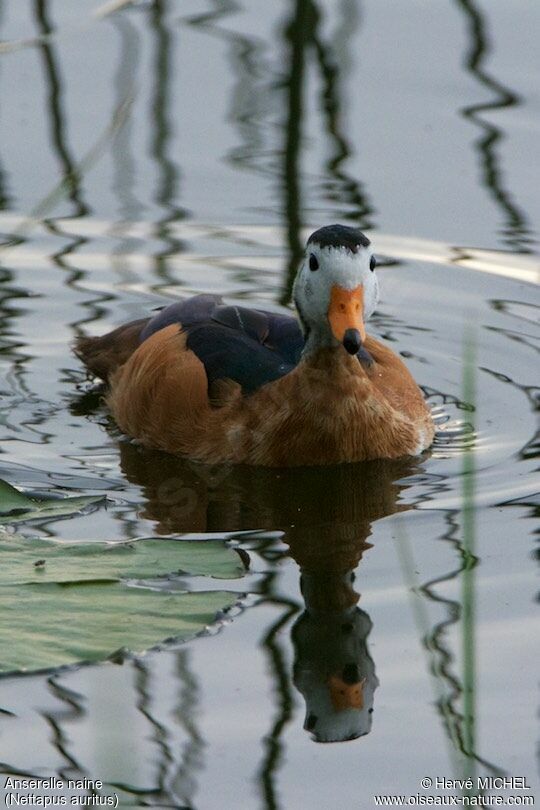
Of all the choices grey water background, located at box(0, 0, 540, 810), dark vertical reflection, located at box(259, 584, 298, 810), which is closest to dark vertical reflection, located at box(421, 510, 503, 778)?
grey water background, located at box(0, 0, 540, 810)

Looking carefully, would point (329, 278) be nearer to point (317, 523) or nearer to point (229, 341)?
point (229, 341)

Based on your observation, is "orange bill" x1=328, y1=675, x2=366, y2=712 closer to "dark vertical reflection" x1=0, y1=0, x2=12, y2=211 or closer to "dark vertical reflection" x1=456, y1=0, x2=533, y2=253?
"dark vertical reflection" x1=456, y1=0, x2=533, y2=253

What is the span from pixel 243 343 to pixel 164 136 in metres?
4.10

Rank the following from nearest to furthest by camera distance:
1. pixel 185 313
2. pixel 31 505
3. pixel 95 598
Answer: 1. pixel 95 598
2. pixel 31 505
3. pixel 185 313

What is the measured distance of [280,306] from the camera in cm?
1094

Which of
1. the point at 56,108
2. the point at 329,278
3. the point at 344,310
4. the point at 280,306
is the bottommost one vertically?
the point at 280,306

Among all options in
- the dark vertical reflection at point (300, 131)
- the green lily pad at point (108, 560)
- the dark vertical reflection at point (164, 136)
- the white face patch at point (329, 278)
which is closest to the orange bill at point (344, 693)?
the green lily pad at point (108, 560)

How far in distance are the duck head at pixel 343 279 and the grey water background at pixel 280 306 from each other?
0.88m

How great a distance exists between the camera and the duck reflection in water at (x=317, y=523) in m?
6.39

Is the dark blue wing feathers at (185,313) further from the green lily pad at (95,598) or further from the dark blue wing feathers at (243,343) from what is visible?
the green lily pad at (95,598)

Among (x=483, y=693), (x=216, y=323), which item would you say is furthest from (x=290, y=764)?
(x=216, y=323)

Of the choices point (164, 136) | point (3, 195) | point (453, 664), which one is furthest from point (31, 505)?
point (164, 136)

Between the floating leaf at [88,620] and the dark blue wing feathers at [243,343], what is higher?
the floating leaf at [88,620]

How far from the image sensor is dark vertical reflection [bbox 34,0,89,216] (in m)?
12.2
